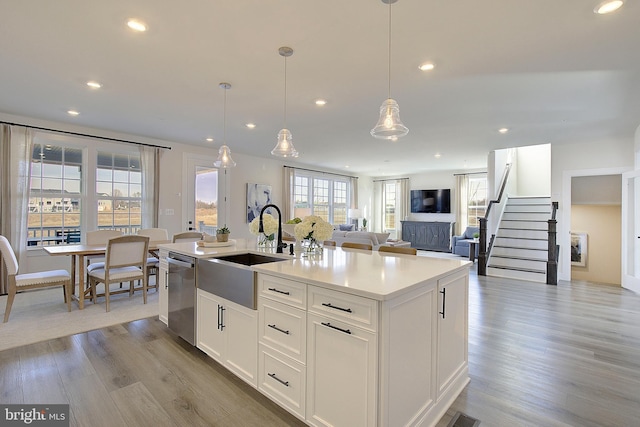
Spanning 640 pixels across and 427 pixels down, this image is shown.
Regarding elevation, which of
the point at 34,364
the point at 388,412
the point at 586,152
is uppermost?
the point at 586,152

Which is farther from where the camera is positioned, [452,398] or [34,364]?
[34,364]

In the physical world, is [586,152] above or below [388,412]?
above

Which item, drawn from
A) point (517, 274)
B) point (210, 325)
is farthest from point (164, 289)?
point (517, 274)

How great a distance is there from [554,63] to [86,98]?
5.07 metres

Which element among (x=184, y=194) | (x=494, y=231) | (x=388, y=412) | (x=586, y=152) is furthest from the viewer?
(x=494, y=231)

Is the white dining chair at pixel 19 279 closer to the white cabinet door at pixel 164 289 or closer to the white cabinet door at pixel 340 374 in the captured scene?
the white cabinet door at pixel 164 289

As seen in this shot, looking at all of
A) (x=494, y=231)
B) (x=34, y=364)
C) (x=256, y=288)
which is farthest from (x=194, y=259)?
(x=494, y=231)

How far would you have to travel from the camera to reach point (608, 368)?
2488 mm

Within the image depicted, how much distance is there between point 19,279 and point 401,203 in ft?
32.2

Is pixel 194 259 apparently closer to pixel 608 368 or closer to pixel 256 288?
pixel 256 288

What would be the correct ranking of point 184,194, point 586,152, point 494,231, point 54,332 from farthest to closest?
point 494,231 < point 184,194 < point 586,152 < point 54,332

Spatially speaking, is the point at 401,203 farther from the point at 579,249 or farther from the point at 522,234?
the point at 579,249

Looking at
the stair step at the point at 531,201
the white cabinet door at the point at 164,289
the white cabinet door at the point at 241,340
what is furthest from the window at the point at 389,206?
the white cabinet door at the point at 241,340

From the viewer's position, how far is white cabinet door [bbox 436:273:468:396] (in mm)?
1909
